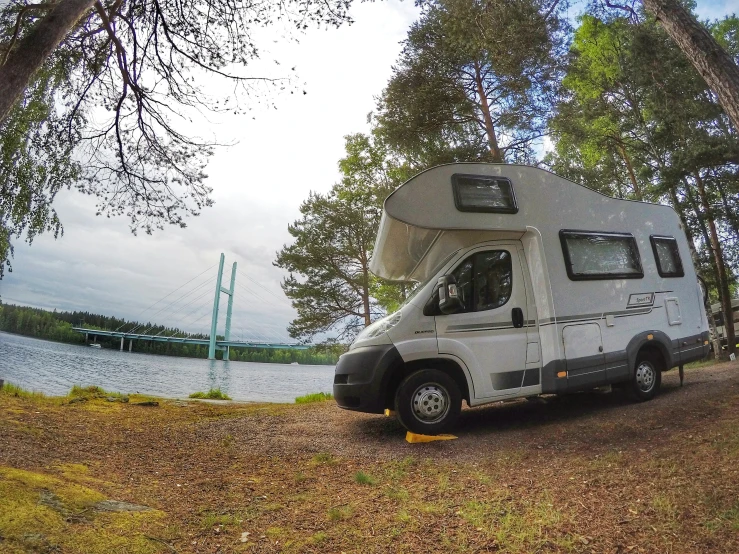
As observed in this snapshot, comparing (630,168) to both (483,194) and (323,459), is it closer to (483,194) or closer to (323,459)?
(483,194)

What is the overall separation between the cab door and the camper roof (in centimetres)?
37

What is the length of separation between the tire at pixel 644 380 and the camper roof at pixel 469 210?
2.15 metres

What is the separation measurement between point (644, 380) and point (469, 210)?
390cm

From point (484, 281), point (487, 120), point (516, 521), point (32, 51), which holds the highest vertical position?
point (487, 120)

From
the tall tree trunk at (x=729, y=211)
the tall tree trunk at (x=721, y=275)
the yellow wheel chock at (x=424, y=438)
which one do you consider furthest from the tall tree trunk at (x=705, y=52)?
the tall tree trunk at (x=729, y=211)

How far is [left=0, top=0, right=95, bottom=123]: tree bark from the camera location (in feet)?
14.4

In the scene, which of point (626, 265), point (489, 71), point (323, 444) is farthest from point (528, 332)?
point (489, 71)

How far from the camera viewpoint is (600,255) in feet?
21.9

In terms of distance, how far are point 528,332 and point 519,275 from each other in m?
0.78

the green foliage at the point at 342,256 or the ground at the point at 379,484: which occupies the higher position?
the green foliage at the point at 342,256

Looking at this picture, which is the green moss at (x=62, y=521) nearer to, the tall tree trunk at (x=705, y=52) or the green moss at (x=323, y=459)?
the green moss at (x=323, y=459)

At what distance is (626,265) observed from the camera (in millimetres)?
6863

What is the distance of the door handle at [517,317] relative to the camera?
19.4 ft

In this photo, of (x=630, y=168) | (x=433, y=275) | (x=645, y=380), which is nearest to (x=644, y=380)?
(x=645, y=380)
